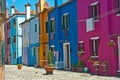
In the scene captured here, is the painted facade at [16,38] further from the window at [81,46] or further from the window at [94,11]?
the window at [94,11]

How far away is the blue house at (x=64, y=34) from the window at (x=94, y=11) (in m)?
3.70

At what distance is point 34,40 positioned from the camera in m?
45.1

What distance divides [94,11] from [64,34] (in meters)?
7.11

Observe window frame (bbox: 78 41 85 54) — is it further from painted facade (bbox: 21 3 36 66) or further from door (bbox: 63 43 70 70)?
painted facade (bbox: 21 3 36 66)

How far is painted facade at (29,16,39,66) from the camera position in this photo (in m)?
43.6

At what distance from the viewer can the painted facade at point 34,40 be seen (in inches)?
1717

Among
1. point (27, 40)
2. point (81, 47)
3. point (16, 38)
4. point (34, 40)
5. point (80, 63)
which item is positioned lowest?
point (80, 63)

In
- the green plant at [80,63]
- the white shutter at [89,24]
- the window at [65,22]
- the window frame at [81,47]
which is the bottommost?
the green plant at [80,63]

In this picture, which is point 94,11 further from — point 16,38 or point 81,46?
point 16,38

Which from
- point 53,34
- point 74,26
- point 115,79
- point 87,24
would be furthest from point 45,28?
point 115,79

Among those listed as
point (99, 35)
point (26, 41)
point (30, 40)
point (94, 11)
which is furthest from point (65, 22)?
point (26, 41)

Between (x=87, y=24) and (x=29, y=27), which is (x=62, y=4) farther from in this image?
(x=29, y=27)

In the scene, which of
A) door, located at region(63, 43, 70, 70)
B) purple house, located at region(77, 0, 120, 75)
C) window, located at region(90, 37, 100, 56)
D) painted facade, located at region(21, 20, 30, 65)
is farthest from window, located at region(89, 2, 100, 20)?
painted facade, located at region(21, 20, 30, 65)

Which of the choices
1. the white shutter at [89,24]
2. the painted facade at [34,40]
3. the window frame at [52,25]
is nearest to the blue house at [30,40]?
the painted facade at [34,40]
